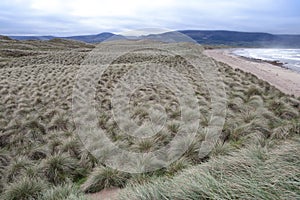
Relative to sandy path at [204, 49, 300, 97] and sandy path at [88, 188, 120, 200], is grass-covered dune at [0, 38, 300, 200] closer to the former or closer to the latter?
sandy path at [88, 188, 120, 200]

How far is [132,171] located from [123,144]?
1490 millimetres

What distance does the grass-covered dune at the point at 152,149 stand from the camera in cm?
360

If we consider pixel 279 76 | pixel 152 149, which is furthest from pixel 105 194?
pixel 279 76

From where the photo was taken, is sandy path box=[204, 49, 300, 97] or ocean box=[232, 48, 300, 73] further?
ocean box=[232, 48, 300, 73]

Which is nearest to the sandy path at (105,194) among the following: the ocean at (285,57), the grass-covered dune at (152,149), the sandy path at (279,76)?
the grass-covered dune at (152,149)

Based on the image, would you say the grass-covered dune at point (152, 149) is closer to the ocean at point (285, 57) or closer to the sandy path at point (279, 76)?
the sandy path at point (279, 76)

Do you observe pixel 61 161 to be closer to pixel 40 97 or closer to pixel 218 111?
pixel 218 111

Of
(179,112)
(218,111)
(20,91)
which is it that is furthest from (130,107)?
(20,91)

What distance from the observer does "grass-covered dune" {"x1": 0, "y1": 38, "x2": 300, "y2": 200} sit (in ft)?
11.8

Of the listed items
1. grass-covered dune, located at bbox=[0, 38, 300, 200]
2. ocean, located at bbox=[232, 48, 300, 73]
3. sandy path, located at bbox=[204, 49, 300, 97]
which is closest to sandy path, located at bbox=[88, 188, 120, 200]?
grass-covered dune, located at bbox=[0, 38, 300, 200]

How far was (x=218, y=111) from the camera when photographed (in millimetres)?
8891

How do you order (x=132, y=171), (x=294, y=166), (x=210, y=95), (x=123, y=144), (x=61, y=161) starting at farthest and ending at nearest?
1. (x=210, y=95)
2. (x=123, y=144)
3. (x=61, y=161)
4. (x=132, y=171)
5. (x=294, y=166)

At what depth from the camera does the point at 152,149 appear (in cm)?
635

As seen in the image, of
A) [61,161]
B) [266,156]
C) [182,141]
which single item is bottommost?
[61,161]
